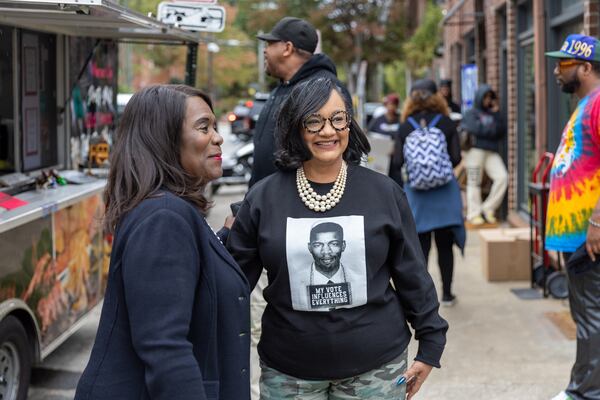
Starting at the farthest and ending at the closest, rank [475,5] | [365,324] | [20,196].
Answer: [475,5]
[20,196]
[365,324]

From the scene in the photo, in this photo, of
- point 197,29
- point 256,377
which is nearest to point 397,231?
point 256,377

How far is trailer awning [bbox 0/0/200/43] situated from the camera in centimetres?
402

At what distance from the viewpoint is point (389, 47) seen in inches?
1331

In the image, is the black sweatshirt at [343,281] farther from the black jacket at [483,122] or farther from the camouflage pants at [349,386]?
the black jacket at [483,122]

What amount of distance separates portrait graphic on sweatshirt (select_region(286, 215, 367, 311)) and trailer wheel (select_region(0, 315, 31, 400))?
87.9 inches

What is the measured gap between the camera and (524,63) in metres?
10.5

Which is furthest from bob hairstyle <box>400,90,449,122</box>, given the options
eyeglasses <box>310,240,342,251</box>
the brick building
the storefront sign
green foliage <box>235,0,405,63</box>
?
green foliage <box>235,0,405,63</box>

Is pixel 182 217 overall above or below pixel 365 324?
above

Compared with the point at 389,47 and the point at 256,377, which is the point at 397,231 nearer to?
the point at 256,377

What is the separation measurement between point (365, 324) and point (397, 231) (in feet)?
1.00

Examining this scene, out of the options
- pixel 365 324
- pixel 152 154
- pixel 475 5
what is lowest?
pixel 365 324

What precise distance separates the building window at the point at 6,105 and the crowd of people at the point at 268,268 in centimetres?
300

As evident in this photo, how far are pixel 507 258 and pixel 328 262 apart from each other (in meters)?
5.81

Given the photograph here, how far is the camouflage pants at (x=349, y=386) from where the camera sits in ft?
9.54
